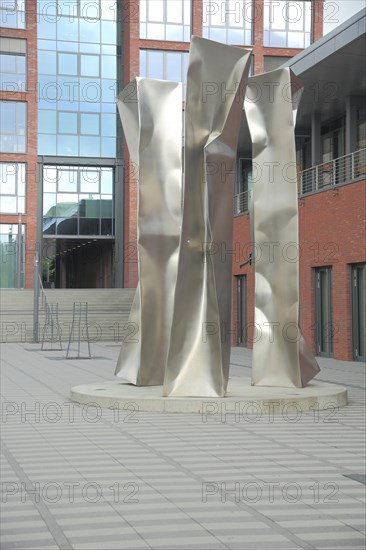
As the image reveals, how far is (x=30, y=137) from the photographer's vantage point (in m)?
45.8

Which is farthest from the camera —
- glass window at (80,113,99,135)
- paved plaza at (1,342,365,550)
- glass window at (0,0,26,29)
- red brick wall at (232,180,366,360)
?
glass window at (80,113,99,135)

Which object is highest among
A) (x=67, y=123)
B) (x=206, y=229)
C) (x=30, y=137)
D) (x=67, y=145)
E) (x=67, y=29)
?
(x=67, y=29)

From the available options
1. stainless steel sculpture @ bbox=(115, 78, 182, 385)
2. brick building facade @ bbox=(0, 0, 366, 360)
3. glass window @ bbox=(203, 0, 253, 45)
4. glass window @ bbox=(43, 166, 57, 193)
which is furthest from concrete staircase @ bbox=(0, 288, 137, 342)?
stainless steel sculpture @ bbox=(115, 78, 182, 385)

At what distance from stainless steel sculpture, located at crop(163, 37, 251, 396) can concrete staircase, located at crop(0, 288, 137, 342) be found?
23250 mm

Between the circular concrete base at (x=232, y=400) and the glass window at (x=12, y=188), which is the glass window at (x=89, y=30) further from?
the circular concrete base at (x=232, y=400)

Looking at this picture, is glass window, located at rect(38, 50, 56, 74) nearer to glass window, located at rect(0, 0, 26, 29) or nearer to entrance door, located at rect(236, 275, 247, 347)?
glass window, located at rect(0, 0, 26, 29)

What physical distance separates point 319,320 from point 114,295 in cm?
1798

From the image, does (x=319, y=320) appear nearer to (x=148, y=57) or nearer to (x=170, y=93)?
(x=170, y=93)

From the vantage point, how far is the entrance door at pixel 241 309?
104 feet

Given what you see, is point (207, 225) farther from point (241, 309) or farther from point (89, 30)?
point (89, 30)

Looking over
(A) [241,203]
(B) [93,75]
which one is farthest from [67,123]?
(A) [241,203]

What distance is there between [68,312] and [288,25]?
66.1 ft

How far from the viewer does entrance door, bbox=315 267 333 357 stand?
81.2 ft

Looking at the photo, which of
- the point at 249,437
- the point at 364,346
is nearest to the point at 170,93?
the point at 249,437
